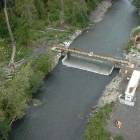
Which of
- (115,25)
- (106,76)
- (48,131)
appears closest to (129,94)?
(106,76)

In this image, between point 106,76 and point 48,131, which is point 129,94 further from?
point 48,131

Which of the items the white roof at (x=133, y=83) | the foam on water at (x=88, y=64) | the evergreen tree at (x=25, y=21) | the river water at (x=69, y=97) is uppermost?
the evergreen tree at (x=25, y=21)

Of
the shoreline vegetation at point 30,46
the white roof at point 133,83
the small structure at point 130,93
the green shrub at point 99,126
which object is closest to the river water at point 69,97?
the green shrub at point 99,126

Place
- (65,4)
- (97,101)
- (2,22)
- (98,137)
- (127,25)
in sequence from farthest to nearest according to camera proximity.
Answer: (65,4), (127,25), (2,22), (97,101), (98,137)

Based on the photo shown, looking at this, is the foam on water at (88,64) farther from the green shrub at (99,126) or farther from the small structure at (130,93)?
the green shrub at (99,126)

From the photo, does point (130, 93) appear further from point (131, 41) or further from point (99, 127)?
point (131, 41)

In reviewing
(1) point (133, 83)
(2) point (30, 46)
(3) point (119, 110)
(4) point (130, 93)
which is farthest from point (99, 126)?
(2) point (30, 46)
